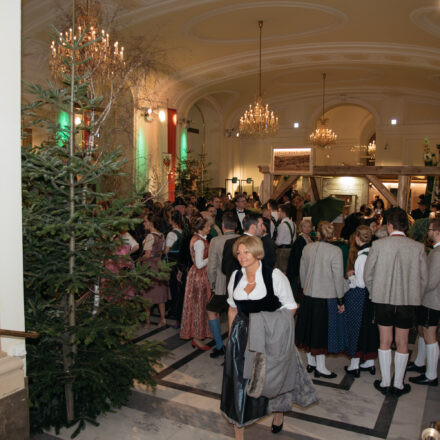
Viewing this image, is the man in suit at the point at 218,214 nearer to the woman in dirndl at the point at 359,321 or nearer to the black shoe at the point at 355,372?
the woman in dirndl at the point at 359,321

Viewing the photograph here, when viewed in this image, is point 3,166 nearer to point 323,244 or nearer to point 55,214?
point 55,214

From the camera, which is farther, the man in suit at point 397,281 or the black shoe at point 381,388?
Answer: the black shoe at point 381,388

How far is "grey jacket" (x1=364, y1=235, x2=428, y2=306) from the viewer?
12.6ft

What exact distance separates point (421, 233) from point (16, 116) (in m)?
4.99

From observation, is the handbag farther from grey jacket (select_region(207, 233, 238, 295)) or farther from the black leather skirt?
the black leather skirt

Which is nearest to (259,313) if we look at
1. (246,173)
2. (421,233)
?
(421,233)

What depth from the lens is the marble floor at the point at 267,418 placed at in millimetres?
3381

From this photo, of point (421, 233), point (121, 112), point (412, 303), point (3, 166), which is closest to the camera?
point (3, 166)

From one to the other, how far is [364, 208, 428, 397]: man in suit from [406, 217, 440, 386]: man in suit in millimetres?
217

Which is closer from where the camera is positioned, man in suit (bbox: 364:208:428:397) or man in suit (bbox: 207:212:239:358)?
man in suit (bbox: 364:208:428:397)

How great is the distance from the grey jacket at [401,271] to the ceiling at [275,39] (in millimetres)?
5917

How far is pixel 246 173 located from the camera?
2048cm

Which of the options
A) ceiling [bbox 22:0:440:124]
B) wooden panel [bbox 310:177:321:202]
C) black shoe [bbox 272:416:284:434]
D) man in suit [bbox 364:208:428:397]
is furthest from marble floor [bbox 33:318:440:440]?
wooden panel [bbox 310:177:321:202]

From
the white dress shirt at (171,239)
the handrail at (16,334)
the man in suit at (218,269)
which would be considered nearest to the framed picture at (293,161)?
the white dress shirt at (171,239)
